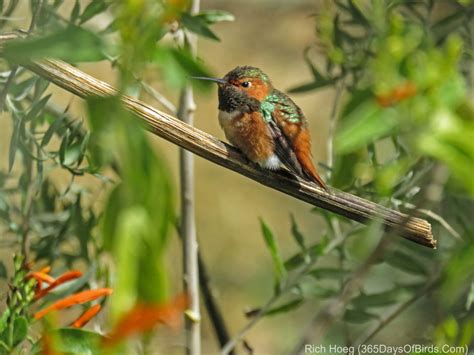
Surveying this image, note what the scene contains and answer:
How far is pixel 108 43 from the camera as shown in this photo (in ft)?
2.49

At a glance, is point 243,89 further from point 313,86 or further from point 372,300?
point 372,300

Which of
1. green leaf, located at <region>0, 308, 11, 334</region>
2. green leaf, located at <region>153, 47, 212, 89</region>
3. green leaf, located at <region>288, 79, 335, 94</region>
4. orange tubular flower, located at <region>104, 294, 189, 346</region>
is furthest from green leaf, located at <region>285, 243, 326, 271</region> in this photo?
orange tubular flower, located at <region>104, 294, 189, 346</region>

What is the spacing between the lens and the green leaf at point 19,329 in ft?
4.29

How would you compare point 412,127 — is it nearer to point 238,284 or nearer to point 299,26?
point 238,284

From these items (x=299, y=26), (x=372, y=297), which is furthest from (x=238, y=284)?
(x=372, y=297)

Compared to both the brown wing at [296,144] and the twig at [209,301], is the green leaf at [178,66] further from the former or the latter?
the twig at [209,301]

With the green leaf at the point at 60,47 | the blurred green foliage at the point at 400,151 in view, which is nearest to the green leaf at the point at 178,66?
the green leaf at the point at 60,47

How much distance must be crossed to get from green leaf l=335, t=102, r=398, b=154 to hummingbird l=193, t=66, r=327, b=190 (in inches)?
40.3

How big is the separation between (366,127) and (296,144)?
4.28 ft

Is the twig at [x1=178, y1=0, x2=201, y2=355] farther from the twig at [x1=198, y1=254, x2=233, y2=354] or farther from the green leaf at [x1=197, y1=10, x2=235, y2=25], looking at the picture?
the twig at [x1=198, y1=254, x2=233, y2=354]

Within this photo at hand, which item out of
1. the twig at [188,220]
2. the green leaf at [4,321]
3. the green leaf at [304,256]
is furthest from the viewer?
the green leaf at [304,256]

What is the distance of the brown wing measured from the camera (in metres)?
2.01

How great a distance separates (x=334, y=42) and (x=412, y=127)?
1479mm

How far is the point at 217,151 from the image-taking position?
1.66 m
